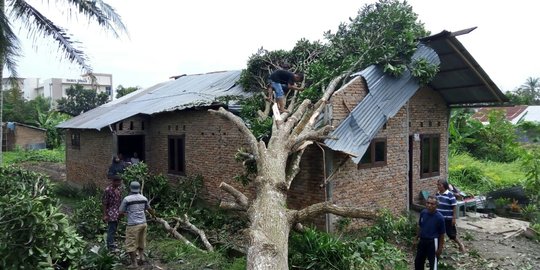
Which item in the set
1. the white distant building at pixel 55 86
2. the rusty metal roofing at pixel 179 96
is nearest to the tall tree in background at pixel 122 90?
the white distant building at pixel 55 86

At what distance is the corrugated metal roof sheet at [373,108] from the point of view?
8.14 meters

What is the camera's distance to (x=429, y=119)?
37.1ft

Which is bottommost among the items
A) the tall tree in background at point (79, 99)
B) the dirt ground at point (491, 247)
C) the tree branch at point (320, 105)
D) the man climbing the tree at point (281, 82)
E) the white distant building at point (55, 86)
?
the dirt ground at point (491, 247)

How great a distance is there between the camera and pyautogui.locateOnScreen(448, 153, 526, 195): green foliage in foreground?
602 inches

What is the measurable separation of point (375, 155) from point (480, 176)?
8350mm

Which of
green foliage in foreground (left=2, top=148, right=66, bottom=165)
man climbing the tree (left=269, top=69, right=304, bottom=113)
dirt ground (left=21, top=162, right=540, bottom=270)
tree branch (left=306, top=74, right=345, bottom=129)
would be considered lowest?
dirt ground (left=21, top=162, right=540, bottom=270)

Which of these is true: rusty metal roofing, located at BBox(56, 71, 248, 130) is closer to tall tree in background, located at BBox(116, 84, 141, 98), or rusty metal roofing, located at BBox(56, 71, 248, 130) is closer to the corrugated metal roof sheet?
the corrugated metal roof sheet

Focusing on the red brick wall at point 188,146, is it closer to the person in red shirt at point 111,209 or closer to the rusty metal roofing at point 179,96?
the rusty metal roofing at point 179,96

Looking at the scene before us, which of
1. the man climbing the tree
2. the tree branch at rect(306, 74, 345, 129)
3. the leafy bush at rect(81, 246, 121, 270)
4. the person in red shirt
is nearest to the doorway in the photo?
the man climbing the tree

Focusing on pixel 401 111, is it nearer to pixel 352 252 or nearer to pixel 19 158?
pixel 352 252

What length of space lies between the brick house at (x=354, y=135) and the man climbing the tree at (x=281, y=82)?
4.34ft

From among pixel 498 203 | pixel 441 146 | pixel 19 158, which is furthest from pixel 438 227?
pixel 19 158

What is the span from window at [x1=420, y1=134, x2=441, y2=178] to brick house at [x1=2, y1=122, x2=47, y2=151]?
2832 cm

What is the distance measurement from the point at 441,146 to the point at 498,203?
2342 millimetres
